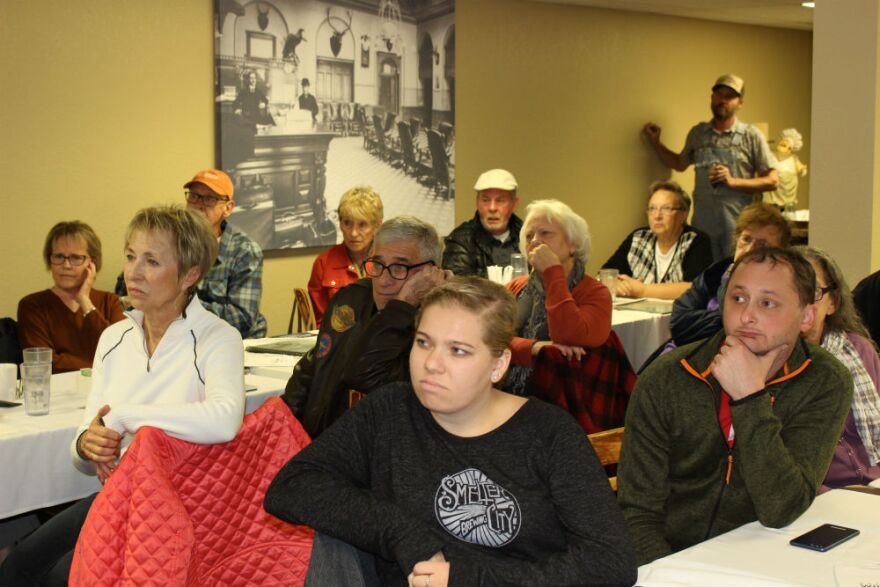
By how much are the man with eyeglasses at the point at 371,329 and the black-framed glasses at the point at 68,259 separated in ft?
5.70

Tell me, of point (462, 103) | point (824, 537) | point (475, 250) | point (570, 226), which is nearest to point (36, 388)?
point (570, 226)

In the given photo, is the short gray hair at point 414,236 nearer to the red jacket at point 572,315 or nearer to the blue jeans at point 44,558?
the red jacket at point 572,315

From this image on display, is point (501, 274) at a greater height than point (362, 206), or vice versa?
point (362, 206)

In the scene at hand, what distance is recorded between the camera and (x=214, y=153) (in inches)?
241

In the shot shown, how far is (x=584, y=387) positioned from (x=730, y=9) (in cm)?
664

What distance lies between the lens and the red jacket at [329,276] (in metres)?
5.65

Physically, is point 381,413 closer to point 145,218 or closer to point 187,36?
point 145,218

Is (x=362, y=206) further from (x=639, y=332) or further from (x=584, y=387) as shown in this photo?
(x=584, y=387)

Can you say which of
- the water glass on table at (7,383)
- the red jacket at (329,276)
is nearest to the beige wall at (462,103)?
the red jacket at (329,276)

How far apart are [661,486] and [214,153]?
4.39 m

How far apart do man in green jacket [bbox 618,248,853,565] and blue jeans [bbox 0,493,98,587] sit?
54.0 inches

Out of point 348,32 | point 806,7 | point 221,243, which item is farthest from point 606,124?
point 221,243

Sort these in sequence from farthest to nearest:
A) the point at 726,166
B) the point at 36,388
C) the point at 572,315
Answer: the point at 726,166
the point at 572,315
the point at 36,388

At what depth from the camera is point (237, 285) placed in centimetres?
501
